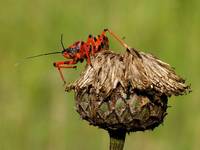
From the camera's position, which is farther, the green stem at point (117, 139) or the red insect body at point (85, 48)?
the red insect body at point (85, 48)

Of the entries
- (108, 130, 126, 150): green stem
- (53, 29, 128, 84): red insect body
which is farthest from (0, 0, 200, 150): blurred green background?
(108, 130, 126, 150): green stem

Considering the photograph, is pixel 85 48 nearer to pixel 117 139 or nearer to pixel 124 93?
pixel 124 93

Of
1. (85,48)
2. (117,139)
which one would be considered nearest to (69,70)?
(85,48)

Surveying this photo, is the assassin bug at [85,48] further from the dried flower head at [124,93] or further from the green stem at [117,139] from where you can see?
the green stem at [117,139]

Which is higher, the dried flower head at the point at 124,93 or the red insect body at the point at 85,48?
the red insect body at the point at 85,48

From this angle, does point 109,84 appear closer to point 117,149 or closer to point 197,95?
point 117,149

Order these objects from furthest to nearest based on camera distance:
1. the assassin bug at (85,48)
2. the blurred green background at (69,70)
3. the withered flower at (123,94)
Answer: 1. the blurred green background at (69,70)
2. the assassin bug at (85,48)
3. the withered flower at (123,94)

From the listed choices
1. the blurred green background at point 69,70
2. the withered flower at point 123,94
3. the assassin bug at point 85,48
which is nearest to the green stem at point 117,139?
the withered flower at point 123,94
